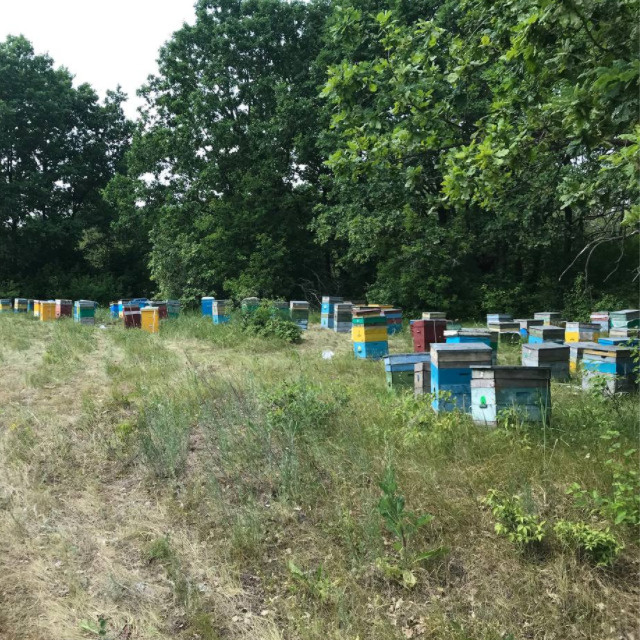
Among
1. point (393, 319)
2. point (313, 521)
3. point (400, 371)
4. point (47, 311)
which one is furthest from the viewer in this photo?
point (47, 311)

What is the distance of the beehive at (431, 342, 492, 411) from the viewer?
4543mm

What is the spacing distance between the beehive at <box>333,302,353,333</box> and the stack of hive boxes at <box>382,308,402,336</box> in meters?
0.86

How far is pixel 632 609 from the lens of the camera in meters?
2.40

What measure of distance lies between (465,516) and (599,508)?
2.39 feet

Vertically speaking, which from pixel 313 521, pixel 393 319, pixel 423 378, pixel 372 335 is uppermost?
pixel 393 319

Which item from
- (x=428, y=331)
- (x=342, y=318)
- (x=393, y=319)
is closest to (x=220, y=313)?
(x=342, y=318)

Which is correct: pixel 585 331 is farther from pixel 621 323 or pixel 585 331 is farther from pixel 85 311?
pixel 85 311

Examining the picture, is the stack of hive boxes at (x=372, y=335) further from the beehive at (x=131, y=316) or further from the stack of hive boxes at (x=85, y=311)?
the stack of hive boxes at (x=85, y=311)

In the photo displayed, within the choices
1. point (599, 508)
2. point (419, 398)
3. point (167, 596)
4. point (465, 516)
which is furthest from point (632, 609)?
point (419, 398)

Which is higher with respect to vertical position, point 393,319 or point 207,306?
point 207,306

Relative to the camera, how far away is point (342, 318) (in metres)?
12.2

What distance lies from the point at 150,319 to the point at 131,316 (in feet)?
3.01

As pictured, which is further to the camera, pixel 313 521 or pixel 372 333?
pixel 372 333

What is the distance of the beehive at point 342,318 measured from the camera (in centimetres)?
1217
